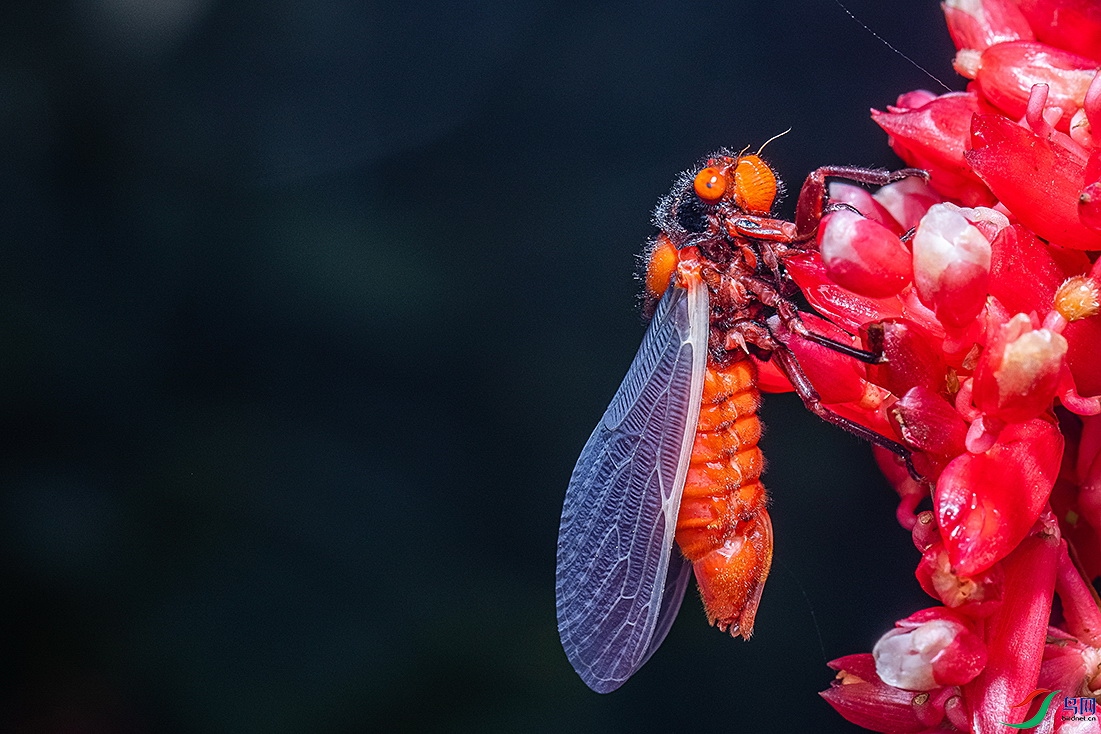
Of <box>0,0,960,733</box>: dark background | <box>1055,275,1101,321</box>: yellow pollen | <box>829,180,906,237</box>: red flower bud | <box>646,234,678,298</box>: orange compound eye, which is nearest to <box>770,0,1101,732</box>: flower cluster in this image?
<box>1055,275,1101,321</box>: yellow pollen

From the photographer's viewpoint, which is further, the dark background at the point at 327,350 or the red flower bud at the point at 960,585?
the dark background at the point at 327,350

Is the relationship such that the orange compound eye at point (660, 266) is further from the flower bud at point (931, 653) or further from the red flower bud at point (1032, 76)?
the flower bud at point (931, 653)

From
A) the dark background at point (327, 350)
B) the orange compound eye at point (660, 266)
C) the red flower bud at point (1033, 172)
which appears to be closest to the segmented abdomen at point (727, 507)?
the orange compound eye at point (660, 266)

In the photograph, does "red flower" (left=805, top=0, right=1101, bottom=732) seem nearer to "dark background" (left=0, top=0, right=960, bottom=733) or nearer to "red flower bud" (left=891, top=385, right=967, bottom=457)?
"red flower bud" (left=891, top=385, right=967, bottom=457)

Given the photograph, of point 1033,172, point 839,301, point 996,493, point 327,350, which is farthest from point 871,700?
point 327,350

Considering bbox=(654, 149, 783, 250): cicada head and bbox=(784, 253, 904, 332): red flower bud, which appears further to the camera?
bbox=(654, 149, 783, 250): cicada head

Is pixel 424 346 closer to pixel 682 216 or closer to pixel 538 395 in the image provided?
pixel 538 395
